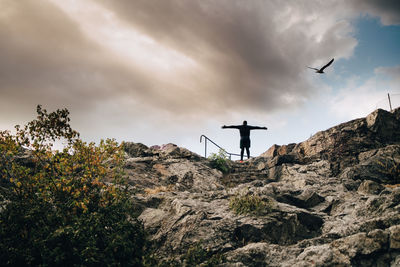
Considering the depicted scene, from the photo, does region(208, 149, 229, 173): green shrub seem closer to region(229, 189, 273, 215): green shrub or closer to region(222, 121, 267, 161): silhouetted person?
region(222, 121, 267, 161): silhouetted person

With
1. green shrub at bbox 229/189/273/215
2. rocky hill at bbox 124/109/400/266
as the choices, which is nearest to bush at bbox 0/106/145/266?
rocky hill at bbox 124/109/400/266

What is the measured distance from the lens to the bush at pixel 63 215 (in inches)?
174

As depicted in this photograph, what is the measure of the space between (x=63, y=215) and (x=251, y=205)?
4485mm

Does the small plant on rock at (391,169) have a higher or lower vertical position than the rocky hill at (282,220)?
higher

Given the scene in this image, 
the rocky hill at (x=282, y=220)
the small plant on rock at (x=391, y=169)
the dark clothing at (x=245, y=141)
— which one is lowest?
the rocky hill at (x=282, y=220)

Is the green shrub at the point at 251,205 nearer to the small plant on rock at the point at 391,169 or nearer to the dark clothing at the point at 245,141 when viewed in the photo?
the small plant on rock at the point at 391,169

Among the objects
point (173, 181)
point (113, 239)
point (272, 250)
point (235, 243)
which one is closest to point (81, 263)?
point (113, 239)

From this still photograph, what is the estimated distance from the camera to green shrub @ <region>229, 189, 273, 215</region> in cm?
609

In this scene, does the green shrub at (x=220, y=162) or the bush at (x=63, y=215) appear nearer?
the bush at (x=63, y=215)

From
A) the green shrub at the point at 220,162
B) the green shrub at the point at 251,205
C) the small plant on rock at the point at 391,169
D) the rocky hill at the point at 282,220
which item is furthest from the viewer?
the green shrub at the point at 220,162

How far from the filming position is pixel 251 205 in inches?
246

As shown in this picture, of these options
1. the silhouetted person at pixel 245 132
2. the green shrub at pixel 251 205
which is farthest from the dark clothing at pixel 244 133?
the green shrub at pixel 251 205

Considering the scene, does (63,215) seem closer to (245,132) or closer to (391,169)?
(391,169)

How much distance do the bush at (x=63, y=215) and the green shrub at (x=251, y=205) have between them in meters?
2.48
